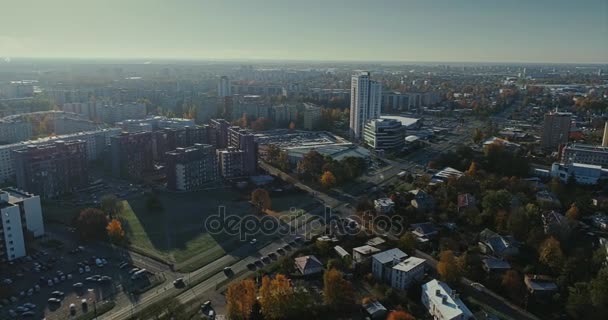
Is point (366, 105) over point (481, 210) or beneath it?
over

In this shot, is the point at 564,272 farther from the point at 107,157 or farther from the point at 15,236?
the point at 107,157

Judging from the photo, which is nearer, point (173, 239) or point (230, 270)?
point (230, 270)

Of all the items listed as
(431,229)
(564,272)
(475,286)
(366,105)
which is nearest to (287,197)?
Result: (431,229)

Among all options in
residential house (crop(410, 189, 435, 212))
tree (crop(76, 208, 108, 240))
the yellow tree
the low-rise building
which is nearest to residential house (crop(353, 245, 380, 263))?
the yellow tree

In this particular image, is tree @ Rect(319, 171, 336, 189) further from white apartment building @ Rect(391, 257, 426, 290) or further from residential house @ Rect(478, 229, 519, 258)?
white apartment building @ Rect(391, 257, 426, 290)

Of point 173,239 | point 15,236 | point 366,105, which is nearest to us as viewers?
point 15,236

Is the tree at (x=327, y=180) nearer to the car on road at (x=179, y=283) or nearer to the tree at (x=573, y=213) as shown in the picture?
the tree at (x=573, y=213)

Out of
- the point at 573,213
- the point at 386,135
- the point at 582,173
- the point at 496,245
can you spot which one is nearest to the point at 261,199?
the point at 496,245
